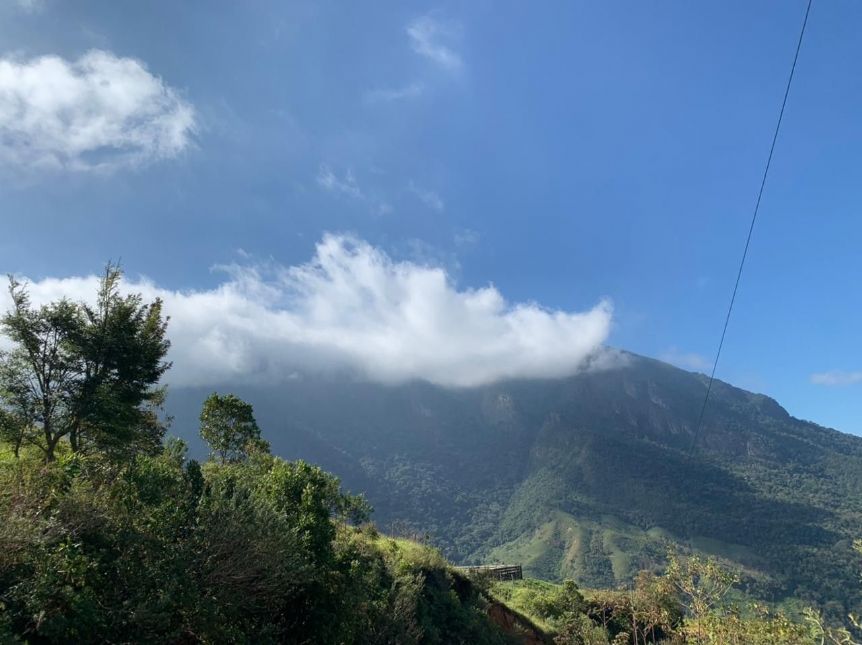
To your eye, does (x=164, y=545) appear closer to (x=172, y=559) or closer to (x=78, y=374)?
(x=172, y=559)

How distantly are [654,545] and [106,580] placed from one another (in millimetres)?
220574

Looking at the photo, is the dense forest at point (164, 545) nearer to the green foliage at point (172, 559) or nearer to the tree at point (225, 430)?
the green foliage at point (172, 559)

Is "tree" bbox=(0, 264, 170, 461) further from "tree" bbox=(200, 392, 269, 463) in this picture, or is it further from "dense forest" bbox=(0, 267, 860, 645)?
"tree" bbox=(200, 392, 269, 463)

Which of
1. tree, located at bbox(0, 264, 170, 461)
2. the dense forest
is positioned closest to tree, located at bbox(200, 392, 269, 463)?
the dense forest

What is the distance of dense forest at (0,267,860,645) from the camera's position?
35.3 ft

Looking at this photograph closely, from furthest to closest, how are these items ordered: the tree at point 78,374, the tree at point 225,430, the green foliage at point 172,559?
the tree at point 225,430 < the tree at point 78,374 < the green foliage at point 172,559

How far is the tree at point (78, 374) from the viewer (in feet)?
75.9

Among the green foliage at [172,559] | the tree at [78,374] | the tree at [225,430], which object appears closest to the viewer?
the green foliage at [172,559]

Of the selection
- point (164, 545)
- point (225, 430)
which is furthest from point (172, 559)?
point (225, 430)

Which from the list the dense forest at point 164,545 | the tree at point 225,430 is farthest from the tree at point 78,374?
the tree at point 225,430

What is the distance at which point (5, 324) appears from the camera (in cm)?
2277

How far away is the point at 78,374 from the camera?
2416 cm

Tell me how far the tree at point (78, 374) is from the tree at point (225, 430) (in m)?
10.2

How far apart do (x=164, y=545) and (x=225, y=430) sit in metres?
24.8
